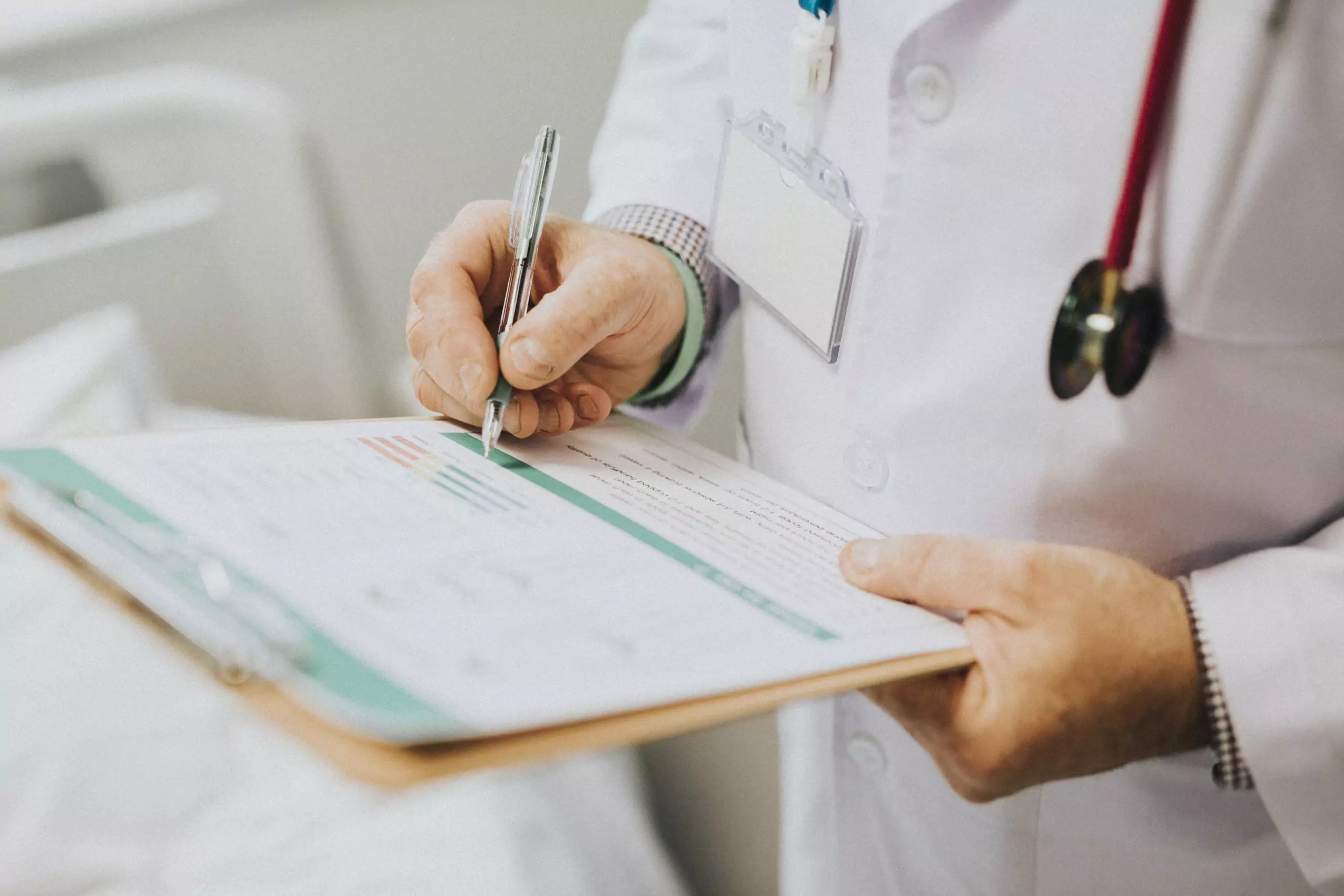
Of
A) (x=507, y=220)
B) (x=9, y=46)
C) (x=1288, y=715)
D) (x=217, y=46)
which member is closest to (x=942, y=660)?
(x=1288, y=715)

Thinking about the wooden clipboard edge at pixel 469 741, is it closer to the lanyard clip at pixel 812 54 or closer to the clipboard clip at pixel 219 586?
the clipboard clip at pixel 219 586

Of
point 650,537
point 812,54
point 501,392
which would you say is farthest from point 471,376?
point 812,54

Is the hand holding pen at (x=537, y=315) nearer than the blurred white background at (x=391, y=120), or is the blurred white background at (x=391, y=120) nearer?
the hand holding pen at (x=537, y=315)

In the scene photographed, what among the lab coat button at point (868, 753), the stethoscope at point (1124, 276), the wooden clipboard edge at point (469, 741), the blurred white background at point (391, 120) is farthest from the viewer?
the blurred white background at point (391, 120)

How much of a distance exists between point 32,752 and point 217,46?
1.03 meters

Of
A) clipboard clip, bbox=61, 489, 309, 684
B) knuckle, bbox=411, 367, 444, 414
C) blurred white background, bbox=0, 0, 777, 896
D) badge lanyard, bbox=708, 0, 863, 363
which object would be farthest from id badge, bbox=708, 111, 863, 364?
blurred white background, bbox=0, 0, 777, 896

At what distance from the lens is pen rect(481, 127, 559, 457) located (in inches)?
21.4

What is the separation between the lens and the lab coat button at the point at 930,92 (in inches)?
18.7

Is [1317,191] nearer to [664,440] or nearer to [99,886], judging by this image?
[664,440]

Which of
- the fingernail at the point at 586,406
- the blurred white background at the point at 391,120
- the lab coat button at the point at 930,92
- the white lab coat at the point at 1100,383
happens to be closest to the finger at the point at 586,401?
the fingernail at the point at 586,406

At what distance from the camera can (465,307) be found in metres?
0.56

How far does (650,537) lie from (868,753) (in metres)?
0.30

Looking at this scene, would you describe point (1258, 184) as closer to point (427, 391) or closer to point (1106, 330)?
point (1106, 330)

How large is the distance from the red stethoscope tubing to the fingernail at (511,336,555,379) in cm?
29
